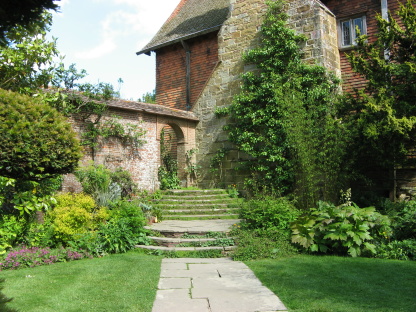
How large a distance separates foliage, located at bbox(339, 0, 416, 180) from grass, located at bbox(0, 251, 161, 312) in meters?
5.42

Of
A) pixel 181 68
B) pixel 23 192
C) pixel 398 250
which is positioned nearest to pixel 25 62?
pixel 23 192

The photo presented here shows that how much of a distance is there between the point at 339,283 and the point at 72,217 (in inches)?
204

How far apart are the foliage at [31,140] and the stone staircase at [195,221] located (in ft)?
15.7

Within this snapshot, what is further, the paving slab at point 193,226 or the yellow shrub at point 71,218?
the paving slab at point 193,226

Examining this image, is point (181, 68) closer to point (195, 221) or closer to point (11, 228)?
point (195, 221)

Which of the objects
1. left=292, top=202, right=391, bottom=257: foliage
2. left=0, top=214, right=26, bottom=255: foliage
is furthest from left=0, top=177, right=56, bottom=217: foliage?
left=292, top=202, right=391, bottom=257: foliage

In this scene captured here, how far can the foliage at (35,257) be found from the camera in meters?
6.04

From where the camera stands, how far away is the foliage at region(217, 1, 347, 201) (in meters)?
9.27

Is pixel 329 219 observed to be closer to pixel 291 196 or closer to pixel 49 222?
pixel 291 196

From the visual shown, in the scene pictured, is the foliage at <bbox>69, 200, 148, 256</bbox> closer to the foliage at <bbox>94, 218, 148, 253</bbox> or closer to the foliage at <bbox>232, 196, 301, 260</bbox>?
the foliage at <bbox>94, 218, 148, 253</bbox>

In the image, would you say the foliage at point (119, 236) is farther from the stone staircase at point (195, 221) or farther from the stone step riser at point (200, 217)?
the stone step riser at point (200, 217)

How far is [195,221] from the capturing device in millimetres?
9430

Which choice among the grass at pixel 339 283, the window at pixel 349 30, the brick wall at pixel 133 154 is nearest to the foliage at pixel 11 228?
the brick wall at pixel 133 154

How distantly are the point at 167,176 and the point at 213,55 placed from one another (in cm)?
537
